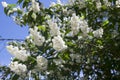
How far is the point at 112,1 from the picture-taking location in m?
5.10

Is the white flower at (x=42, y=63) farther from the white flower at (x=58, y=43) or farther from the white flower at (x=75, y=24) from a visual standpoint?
the white flower at (x=75, y=24)

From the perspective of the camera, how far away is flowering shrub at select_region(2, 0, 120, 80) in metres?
3.99

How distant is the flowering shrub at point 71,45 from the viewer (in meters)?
3.99

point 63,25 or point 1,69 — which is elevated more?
point 63,25

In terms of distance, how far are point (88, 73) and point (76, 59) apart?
51cm

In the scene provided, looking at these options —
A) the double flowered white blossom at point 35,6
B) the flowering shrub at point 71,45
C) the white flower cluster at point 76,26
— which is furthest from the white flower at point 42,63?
the double flowered white blossom at point 35,6

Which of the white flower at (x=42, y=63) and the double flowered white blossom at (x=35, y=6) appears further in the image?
the double flowered white blossom at (x=35, y=6)

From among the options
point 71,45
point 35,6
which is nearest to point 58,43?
point 71,45

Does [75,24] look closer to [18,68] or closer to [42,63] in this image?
[42,63]

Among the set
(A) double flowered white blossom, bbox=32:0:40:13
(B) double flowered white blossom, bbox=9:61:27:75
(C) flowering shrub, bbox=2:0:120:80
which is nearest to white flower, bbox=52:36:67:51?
(C) flowering shrub, bbox=2:0:120:80

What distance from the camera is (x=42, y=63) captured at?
12.9 ft

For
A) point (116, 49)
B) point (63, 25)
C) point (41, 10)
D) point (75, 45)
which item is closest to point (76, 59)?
point (75, 45)

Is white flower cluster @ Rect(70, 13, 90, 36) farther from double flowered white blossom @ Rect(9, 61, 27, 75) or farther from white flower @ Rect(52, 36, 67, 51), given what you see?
double flowered white blossom @ Rect(9, 61, 27, 75)

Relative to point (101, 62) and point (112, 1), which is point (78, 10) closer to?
point (112, 1)
